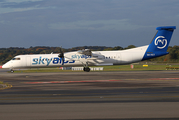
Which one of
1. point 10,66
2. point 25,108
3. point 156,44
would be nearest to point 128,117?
point 25,108

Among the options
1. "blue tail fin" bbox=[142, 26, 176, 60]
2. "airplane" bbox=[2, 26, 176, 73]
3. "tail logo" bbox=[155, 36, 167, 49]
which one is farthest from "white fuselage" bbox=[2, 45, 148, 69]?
"tail logo" bbox=[155, 36, 167, 49]

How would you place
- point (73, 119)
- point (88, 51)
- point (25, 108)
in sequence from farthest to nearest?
point (88, 51), point (25, 108), point (73, 119)

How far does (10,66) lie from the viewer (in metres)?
43.0

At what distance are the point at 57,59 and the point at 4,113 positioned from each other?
108 feet

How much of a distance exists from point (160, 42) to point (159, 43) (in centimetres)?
28

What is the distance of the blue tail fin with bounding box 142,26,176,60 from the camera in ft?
138

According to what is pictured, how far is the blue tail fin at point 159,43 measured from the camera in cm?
4194

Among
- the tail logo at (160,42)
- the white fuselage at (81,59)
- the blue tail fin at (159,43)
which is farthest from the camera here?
the tail logo at (160,42)

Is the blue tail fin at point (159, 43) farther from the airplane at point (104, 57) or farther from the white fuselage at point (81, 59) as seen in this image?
the white fuselage at point (81, 59)

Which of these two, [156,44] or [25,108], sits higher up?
[156,44]

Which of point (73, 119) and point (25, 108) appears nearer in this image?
point (73, 119)

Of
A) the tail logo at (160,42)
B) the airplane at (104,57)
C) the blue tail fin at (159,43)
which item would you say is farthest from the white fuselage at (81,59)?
the tail logo at (160,42)

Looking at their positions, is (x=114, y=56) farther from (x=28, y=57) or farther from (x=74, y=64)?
(x=28, y=57)

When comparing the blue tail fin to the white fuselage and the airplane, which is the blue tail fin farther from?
the white fuselage
